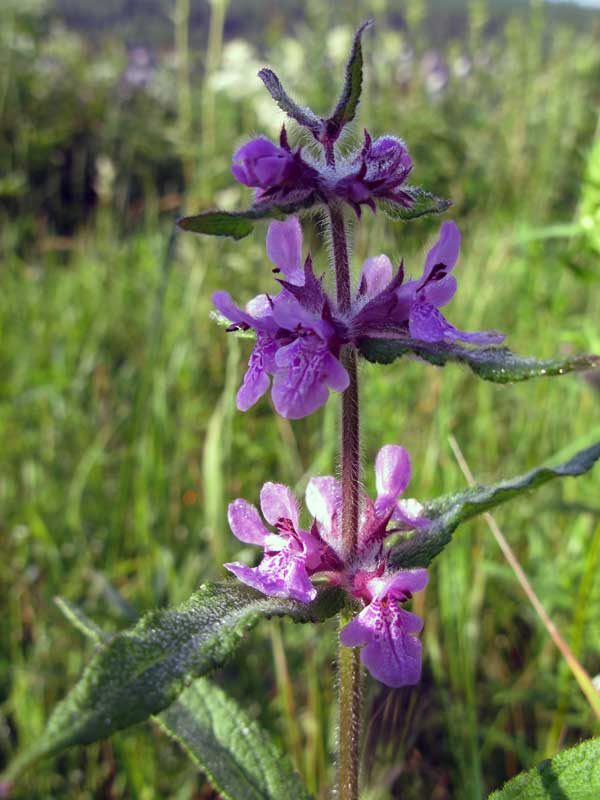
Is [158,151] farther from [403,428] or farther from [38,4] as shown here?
[403,428]

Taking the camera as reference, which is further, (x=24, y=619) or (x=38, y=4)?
(x=38, y=4)

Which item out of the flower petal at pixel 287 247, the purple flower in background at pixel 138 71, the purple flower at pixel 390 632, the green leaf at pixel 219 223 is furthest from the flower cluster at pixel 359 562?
the purple flower in background at pixel 138 71

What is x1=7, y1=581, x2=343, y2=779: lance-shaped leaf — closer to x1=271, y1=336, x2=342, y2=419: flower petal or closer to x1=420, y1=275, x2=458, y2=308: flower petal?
x1=271, y1=336, x2=342, y2=419: flower petal

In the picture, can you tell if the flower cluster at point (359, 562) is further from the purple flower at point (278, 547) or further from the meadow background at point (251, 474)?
the meadow background at point (251, 474)

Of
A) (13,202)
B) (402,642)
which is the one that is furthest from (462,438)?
(13,202)

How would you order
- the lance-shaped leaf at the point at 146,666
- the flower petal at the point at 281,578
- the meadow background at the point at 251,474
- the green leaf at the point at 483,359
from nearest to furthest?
1. the lance-shaped leaf at the point at 146,666
2. the green leaf at the point at 483,359
3. the flower petal at the point at 281,578
4. the meadow background at the point at 251,474

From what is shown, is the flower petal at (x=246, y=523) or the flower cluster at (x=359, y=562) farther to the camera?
the flower petal at (x=246, y=523)

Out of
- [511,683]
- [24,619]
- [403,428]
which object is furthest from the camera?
[403,428]

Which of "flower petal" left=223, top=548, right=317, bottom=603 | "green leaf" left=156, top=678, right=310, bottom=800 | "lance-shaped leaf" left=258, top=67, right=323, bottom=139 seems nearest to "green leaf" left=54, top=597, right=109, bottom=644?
"green leaf" left=156, top=678, right=310, bottom=800

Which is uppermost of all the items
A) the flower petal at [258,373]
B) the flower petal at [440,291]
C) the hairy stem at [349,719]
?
the flower petal at [440,291]
